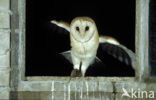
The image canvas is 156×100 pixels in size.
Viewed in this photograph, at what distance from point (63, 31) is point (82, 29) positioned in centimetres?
40

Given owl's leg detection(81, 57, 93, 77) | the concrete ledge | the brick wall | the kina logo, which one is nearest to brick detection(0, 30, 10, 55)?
the brick wall

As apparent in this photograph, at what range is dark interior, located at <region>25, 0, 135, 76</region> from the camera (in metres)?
6.95

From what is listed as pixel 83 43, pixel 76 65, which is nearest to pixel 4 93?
pixel 76 65

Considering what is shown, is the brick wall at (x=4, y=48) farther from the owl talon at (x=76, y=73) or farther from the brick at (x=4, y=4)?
the owl talon at (x=76, y=73)

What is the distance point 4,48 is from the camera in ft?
21.9

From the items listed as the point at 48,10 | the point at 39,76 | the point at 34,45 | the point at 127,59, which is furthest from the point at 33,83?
the point at 127,59

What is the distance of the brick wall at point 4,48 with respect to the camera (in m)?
6.66

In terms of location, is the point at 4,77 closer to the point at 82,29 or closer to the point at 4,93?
the point at 4,93

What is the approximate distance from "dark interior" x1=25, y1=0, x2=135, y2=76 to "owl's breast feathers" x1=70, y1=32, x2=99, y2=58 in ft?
0.41

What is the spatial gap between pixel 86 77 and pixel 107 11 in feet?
4.34

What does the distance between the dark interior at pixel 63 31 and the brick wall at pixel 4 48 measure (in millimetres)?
416

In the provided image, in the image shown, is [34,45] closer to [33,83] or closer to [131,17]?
[33,83]

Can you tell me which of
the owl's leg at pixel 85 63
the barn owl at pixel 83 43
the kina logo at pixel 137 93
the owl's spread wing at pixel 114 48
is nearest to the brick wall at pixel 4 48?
the barn owl at pixel 83 43

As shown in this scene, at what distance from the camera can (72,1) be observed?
274 inches
